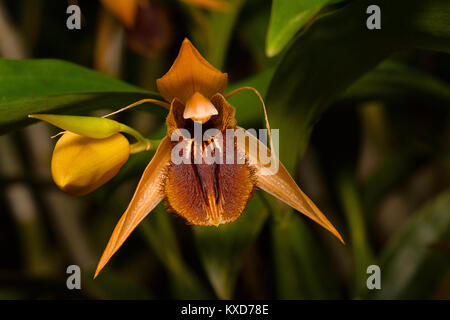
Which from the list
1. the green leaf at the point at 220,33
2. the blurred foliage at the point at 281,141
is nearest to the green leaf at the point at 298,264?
the blurred foliage at the point at 281,141

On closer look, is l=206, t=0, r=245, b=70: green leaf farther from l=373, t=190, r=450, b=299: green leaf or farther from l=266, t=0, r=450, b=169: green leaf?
l=373, t=190, r=450, b=299: green leaf

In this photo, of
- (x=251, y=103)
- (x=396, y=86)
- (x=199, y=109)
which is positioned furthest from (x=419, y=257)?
(x=199, y=109)

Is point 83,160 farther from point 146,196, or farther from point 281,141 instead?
point 281,141

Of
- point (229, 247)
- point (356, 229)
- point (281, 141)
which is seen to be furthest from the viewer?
point (356, 229)

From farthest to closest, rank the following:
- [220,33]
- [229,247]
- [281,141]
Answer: [220,33], [229,247], [281,141]

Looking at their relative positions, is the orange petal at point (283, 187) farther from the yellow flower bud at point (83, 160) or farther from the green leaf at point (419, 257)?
the green leaf at point (419, 257)

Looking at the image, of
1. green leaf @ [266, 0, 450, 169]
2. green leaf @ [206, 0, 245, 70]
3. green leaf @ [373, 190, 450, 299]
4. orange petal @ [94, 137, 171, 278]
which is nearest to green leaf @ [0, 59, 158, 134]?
orange petal @ [94, 137, 171, 278]

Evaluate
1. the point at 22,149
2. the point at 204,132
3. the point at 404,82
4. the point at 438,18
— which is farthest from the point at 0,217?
the point at 438,18
